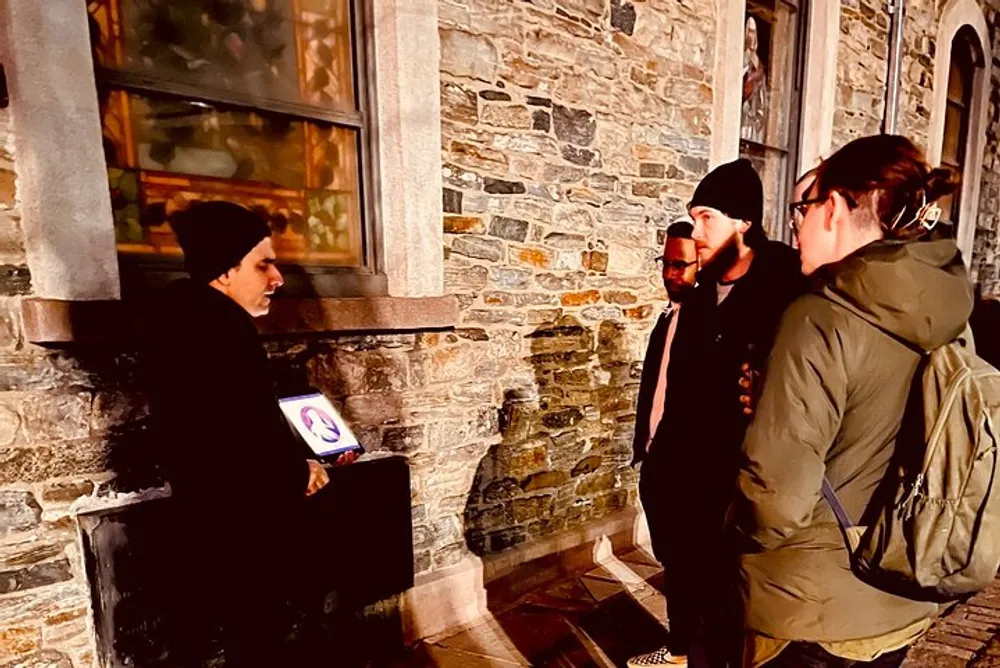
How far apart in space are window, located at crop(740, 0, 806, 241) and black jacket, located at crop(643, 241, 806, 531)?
3314mm

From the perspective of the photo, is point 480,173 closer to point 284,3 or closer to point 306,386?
point 284,3

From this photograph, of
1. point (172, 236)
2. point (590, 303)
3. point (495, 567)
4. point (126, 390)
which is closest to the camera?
point (126, 390)

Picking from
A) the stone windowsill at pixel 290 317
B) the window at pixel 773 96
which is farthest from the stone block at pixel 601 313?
the window at pixel 773 96

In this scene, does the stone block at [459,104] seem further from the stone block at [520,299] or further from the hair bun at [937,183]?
the hair bun at [937,183]

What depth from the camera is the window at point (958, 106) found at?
733cm

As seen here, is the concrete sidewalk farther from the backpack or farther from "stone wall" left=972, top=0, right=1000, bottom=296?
"stone wall" left=972, top=0, right=1000, bottom=296

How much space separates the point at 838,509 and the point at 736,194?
54.9 inches

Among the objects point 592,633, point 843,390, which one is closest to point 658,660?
point 592,633

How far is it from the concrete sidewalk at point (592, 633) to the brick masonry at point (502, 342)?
0.39 meters

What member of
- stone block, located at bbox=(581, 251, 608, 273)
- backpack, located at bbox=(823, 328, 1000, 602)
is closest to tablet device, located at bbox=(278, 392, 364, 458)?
backpack, located at bbox=(823, 328, 1000, 602)

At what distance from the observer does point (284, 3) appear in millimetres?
2686

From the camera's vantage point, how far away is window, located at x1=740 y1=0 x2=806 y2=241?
501 centimetres

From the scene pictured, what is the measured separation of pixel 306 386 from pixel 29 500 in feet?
3.34

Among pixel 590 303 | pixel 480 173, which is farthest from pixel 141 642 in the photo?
pixel 590 303
